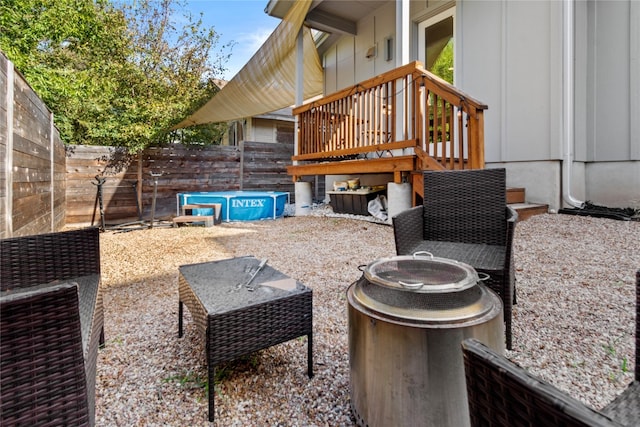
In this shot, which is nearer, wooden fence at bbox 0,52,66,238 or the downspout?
wooden fence at bbox 0,52,66,238

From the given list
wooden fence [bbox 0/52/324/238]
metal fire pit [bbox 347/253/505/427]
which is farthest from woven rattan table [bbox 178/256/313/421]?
wooden fence [bbox 0/52/324/238]

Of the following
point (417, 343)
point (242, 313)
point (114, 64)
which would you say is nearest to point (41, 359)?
point (242, 313)

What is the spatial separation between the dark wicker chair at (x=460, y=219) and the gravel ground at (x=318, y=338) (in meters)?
0.43

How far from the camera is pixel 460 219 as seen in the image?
2293mm

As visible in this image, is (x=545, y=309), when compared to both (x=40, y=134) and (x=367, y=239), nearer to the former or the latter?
(x=367, y=239)

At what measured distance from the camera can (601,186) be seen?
15.3ft

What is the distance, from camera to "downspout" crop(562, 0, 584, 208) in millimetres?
4215

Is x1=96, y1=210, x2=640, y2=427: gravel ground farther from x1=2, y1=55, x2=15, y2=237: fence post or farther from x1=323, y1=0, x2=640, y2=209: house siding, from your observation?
x1=323, y1=0, x2=640, y2=209: house siding

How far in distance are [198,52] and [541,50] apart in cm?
758

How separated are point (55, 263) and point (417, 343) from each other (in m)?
1.67

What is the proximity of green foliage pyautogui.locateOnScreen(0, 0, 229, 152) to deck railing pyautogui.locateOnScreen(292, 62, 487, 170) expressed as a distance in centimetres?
331

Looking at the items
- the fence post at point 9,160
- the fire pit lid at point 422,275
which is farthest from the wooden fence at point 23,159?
the fire pit lid at point 422,275

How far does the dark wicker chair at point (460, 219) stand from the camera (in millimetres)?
2035

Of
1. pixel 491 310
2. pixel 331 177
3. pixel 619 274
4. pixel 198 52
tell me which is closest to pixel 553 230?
pixel 619 274
